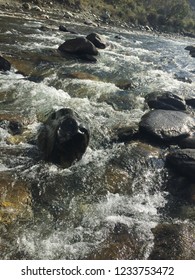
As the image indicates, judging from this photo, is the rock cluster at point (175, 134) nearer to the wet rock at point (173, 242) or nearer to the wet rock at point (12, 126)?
the wet rock at point (173, 242)

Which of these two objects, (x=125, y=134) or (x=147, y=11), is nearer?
(x=125, y=134)

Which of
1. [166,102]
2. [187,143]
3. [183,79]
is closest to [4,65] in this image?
[166,102]

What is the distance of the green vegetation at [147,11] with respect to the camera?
4706 centimetres

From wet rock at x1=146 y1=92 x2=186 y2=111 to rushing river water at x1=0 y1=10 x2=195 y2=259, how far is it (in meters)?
0.41

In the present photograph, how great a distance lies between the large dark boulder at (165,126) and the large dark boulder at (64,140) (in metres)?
2.57

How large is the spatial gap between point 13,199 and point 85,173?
2.15m

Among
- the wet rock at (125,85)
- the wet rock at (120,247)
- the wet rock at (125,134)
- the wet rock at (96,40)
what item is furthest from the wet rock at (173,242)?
the wet rock at (96,40)

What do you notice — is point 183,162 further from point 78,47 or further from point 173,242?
point 78,47

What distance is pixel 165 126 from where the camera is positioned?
11.4m

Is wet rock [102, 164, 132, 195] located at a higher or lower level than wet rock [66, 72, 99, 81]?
higher

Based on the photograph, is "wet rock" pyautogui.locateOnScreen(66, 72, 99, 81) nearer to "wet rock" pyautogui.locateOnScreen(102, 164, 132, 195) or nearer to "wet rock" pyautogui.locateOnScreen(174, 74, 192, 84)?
"wet rock" pyautogui.locateOnScreen(174, 74, 192, 84)

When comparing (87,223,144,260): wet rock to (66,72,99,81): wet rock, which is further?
(66,72,99,81): wet rock

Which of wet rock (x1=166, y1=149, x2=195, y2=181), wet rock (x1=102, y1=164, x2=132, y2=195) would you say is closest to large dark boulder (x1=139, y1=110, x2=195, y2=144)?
wet rock (x1=166, y1=149, x2=195, y2=181)

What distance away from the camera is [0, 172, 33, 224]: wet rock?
7.07m
